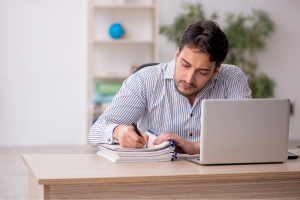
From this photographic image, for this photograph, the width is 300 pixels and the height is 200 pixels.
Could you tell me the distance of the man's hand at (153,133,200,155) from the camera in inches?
49.3

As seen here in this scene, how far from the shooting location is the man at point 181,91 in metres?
1.42

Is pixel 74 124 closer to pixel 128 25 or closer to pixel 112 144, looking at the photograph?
pixel 128 25

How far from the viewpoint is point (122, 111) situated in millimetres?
1521

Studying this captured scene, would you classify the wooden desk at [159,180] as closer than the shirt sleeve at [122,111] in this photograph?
Yes

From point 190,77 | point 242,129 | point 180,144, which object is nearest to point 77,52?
point 190,77

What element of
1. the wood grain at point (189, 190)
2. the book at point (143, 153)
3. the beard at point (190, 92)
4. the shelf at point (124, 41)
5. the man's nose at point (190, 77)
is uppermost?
the shelf at point (124, 41)

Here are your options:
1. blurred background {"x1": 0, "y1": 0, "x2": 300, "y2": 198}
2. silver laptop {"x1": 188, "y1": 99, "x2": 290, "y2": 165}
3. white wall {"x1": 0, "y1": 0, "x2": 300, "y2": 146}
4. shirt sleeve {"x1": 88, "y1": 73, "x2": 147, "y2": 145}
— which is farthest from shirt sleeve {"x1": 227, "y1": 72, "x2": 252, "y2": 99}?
white wall {"x1": 0, "y1": 0, "x2": 300, "y2": 146}

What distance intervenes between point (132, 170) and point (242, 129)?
1.24ft

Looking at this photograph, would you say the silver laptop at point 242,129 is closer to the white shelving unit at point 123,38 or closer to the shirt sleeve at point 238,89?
the shirt sleeve at point 238,89

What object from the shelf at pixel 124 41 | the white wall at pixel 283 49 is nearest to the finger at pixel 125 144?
the shelf at pixel 124 41

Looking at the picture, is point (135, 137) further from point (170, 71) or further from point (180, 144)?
point (170, 71)

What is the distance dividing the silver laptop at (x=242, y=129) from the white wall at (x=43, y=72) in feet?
10.9

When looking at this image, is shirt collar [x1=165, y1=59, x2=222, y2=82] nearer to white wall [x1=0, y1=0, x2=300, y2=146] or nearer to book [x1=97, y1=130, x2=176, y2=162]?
book [x1=97, y1=130, x2=176, y2=162]

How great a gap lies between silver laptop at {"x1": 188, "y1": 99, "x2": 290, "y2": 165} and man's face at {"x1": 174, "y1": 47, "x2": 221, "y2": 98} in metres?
0.36
